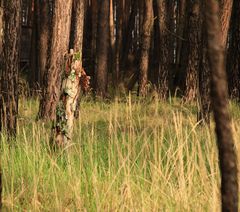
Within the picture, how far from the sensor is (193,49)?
40.2ft

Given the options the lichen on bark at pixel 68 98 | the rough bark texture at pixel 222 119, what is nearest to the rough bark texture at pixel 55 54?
the lichen on bark at pixel 68 98

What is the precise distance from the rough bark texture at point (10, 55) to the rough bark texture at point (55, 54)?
2.17 meters

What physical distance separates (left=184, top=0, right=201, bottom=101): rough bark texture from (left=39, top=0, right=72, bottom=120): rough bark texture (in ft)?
13.1

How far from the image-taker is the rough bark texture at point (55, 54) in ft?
29.8

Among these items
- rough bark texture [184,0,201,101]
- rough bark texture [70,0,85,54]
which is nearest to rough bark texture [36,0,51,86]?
rough bark texture [70,0,85,54]

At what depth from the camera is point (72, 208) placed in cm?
374

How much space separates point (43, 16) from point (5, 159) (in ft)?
33.4

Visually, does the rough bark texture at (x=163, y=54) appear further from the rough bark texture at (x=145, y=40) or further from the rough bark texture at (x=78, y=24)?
the rough bark texture at (x=78, y=24)

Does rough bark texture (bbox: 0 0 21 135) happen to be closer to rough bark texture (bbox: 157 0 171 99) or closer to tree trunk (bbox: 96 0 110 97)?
rough bark texture (bbox: 157 0 171 99)

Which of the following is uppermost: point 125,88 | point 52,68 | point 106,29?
point 106,29

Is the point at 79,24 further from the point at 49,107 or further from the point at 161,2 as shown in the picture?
the point at 161,2

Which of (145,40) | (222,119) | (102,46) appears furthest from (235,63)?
(222,119)

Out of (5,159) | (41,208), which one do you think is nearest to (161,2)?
(5,159)

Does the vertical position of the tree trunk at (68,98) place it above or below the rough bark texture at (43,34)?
below
